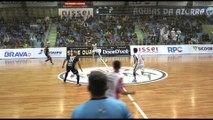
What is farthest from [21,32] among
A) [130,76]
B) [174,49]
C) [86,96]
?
[86,96]

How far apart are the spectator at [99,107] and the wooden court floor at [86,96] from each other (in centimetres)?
590

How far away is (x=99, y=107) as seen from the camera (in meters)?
2.39

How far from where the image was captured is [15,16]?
108ft

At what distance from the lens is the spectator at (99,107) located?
2.37 meters

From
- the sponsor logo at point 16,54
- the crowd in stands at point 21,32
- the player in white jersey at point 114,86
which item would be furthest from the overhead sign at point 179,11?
the player in white jersey at point 114,86

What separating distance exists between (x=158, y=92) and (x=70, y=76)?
5.32 m

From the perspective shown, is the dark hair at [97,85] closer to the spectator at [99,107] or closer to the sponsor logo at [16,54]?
the spectator at [99,107]

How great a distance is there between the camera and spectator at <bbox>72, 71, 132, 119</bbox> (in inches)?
93.2

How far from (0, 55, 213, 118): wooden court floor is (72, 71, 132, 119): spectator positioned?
590cm

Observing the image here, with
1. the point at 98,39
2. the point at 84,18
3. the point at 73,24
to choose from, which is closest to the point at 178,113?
the point at 98,39

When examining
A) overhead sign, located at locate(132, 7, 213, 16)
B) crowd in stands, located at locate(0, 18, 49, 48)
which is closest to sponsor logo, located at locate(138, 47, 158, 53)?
crowd in stands, located at locate(0, 18, 49, 48)

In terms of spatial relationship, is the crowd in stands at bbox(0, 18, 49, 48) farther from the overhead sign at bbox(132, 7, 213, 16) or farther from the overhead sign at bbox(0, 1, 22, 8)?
the overhead sign at bbox(132, 7, 213, 16)

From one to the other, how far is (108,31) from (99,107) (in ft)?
94.7

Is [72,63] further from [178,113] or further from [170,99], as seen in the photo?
[178,113]
